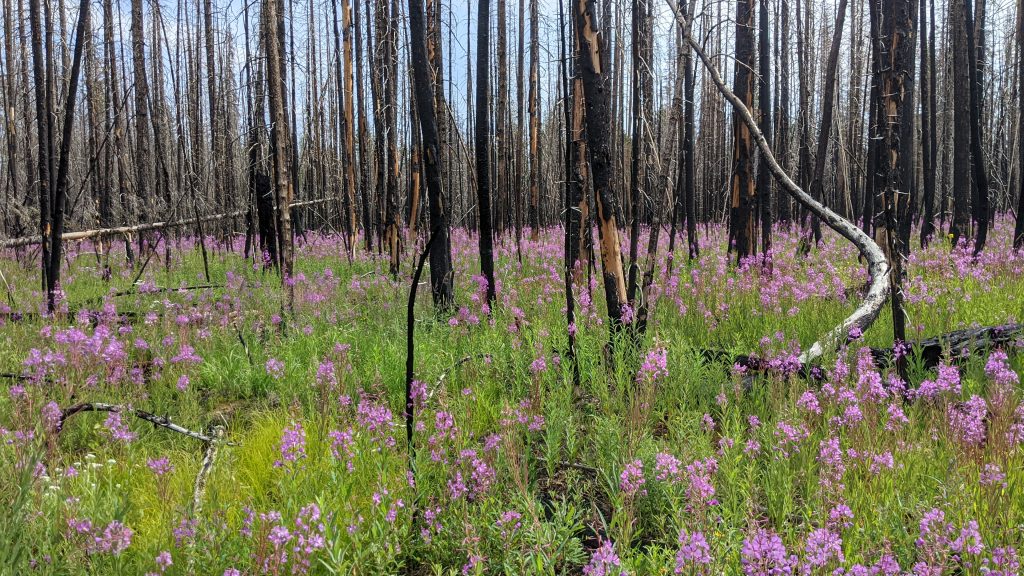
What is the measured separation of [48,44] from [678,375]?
26.9ft

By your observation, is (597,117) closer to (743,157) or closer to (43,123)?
(743,157)

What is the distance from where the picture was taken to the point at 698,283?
21.9 feet

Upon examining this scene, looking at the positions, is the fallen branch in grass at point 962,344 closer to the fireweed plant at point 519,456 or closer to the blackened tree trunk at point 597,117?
the fireweed plant at point 519,456

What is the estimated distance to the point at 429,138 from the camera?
20.4 feet

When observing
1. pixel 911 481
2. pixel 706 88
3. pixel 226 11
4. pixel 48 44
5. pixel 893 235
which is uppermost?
pixel 706 88

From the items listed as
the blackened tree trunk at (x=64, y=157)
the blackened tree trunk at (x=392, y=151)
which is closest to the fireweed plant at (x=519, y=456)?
the blackened tree trunk at (x=64, y=157)

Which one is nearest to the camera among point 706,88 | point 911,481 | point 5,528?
point 5,528

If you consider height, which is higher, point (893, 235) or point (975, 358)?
point (893, 235)

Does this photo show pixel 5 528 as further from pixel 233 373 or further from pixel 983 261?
pixel 983 261

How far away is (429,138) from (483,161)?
28.4 inches

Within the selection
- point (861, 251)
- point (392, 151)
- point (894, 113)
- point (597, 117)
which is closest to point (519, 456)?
point (597, 117)

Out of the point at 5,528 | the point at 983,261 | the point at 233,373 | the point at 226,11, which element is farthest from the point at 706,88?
the point at 5,528

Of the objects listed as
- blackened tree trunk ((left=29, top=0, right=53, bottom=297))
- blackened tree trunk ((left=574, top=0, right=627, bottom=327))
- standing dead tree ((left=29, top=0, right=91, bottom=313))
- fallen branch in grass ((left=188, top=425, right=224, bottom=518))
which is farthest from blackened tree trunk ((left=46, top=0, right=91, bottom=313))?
blackened tree trunk ((left=574, top=0, right=627, bottom=327))

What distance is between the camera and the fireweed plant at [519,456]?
79.2 inches
